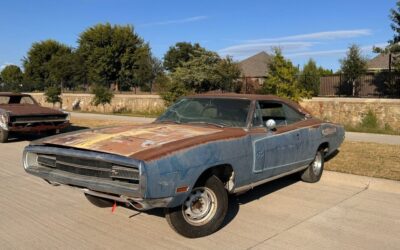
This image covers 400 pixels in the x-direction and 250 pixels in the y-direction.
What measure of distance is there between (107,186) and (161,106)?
20854 mm

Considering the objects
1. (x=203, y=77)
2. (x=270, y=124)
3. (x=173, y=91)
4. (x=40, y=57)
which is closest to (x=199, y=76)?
(x=203, y=77)

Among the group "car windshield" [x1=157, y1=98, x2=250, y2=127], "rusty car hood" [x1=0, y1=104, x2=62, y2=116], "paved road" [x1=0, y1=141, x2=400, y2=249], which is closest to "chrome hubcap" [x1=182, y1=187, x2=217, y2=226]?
"paved road" [x1=0, y1=141, x2=400, y2=249]

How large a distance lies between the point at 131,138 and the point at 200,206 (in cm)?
104

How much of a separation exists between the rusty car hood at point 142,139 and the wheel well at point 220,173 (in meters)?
0.33

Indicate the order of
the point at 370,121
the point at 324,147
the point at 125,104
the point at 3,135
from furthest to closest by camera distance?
the point at 125,104
the point at 370,121
the point at 3,135
the point at 324,147

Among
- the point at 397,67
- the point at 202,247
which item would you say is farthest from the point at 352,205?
the point at 397,67

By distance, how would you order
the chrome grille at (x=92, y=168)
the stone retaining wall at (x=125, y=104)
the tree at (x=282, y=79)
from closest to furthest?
the chrome grille at (x=92, y=168) < the tree at (x=282, y=79) < the stone retaining wall at (x=125, y=104)

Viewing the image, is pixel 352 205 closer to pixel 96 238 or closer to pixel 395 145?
pixel 96 238

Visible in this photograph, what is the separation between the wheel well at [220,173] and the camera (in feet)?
15.7

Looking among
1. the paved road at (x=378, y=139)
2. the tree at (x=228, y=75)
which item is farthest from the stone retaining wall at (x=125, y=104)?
the paved road at (x=378, y=139)

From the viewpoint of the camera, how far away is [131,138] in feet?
16.1

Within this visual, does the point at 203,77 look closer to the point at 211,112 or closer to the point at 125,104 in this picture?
the point at 125,104

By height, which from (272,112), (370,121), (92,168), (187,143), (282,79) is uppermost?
(282,79)

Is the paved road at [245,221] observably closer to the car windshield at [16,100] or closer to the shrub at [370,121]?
the car windshield at [16,100]
